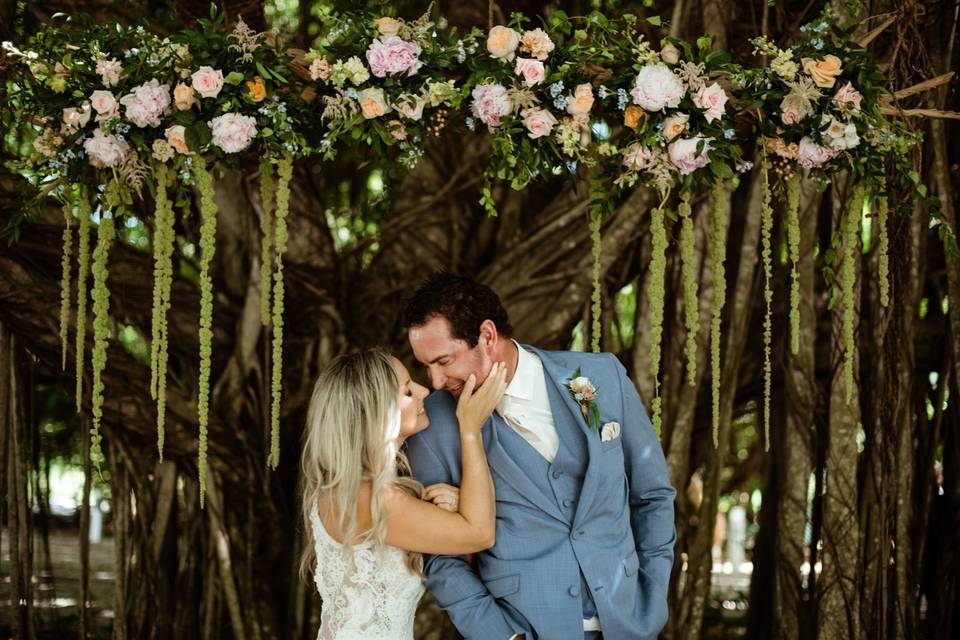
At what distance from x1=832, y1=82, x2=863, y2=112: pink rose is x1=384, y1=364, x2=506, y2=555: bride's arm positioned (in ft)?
3.72

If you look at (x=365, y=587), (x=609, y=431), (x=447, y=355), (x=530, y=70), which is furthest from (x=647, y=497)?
(x=530, y=70)

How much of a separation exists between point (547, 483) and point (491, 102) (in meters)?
0.89

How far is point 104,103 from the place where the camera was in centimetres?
236

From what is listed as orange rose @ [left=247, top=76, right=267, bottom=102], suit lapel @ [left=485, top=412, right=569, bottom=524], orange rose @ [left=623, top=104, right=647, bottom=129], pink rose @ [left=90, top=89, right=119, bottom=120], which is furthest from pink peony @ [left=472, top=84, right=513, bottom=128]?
pink rose @ [left=90, top=89, right=119, bottom=120]

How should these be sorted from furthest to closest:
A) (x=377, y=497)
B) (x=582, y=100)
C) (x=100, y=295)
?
(x=100, y=295)
(x=582, y=100)
(x=377, y=497)

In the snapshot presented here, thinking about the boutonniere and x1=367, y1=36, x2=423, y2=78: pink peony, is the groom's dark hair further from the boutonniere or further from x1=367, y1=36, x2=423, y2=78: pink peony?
x1=367, y1=36, x2=423, y2=78: pink peony

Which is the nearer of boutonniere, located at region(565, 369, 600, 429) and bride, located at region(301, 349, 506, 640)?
bride, located at region(301, 349, 506, 640)

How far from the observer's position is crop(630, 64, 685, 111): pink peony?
7.78 ft

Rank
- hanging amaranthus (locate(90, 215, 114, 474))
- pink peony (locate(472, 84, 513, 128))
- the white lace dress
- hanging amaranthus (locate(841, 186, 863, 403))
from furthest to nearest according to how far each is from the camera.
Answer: hanging amaranthus (locate(841, 186, 863, 403)) → hanging amaranthus (locate(90, 215, 114, 474)) → pink peony (locate(472, 84, 513, 128)) → the white lace dress

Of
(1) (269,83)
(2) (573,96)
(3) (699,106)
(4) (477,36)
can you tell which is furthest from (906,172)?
(1) (269,83)

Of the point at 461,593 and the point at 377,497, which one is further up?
the point at 377,497

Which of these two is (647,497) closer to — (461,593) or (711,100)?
(461,593)

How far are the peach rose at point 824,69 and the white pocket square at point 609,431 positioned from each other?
94 centimetres

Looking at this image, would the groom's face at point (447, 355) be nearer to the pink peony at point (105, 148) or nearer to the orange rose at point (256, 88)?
the orange rose at point (256, 88)
